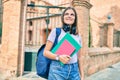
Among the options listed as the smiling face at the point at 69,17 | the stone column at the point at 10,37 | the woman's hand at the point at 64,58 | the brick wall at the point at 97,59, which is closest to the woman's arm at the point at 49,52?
the woman's hand at the point at 64,58

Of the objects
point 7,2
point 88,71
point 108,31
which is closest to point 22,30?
point 7,2

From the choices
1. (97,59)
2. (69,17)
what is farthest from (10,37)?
(97,59)

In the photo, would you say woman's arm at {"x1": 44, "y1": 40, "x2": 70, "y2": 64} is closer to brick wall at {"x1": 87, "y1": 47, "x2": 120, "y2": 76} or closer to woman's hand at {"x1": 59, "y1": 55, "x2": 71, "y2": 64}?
woman's hand at {"x1": 59, "y1": 55, "x2": 71, "y2": 64}

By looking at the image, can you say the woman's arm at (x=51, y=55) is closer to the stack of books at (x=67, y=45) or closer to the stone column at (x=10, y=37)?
the stack of books at (x=67, y=45)

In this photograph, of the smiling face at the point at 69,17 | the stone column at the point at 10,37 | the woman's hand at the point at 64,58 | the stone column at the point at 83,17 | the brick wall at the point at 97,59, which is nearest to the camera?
the woman's hand at the point at 64,58

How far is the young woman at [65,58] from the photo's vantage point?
117 inches

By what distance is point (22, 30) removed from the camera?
7.86m

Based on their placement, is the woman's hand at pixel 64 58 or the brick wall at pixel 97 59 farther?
the brick wall at pixel 97 59

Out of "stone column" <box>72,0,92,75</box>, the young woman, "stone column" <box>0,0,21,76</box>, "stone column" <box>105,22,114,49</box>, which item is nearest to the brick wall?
"stone column" <box>105,22,114,49</box>

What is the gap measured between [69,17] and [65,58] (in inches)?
23.9

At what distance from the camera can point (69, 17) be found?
312cm

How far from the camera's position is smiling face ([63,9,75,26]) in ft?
10.2

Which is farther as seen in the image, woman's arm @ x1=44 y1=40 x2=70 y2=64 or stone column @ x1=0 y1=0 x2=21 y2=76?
stone column @ x1=0 y1=0 x2=21 y2=76

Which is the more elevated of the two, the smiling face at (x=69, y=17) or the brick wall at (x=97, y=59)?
the smiling face at (x=69, y=17)
